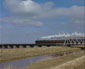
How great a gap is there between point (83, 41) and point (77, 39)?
16.5 ft

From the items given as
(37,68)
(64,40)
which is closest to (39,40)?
(64,40)

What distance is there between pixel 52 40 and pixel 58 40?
4.73m

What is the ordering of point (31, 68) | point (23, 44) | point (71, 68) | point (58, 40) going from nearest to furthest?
point (71, 68) < point (31, 68) < point (23, 44) < point (58, 40)

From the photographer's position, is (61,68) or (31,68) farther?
(31,68)

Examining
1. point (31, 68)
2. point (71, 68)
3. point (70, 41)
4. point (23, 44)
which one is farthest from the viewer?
point (70, 41)

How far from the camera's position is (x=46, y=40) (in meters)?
172

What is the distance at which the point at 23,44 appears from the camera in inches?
5418

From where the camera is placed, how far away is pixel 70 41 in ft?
518

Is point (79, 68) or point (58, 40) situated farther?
point (58, 40)

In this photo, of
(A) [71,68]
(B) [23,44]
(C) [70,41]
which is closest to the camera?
(A) [71,68]

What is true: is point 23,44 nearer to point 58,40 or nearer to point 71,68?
point 58,40

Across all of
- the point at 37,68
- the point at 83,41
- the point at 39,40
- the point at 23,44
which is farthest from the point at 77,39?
the point at 37,68

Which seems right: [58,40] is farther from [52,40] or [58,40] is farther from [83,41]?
[83,41]

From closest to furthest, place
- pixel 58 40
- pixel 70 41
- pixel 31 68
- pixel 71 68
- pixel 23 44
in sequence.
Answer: pixel 71 68 → pixel 31 68 → pixel 23 44 → pixel 70 41 → pixel 58 40
